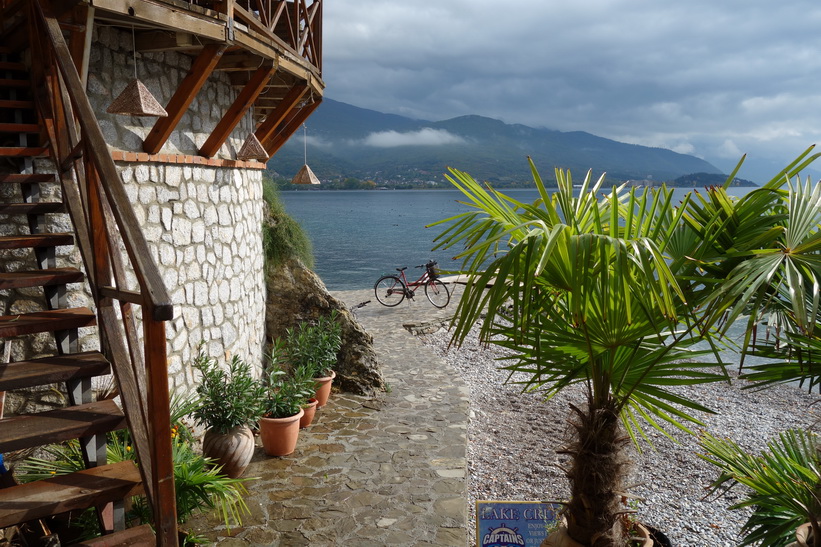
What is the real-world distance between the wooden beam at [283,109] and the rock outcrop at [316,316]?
78.1 inches

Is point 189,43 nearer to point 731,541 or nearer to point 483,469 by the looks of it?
point 483,469

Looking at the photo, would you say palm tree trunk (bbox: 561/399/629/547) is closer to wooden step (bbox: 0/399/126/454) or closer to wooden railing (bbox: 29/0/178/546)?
wooden railing (bbox: 29/0/178/546)

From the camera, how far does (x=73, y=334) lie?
139 inches

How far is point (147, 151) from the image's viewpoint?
558 cm

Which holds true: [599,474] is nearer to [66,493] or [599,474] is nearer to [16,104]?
[66,493]

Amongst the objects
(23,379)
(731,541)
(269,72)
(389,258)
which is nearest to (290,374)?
(269,72)

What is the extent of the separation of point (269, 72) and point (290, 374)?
386cm

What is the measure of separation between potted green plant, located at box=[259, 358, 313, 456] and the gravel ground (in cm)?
208

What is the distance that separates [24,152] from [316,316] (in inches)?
189

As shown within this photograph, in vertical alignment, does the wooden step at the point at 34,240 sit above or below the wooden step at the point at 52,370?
above

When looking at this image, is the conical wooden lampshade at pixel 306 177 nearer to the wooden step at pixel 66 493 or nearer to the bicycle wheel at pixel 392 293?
the bicycle wheel at pixel 392 293

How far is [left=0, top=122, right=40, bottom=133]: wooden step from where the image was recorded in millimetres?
4258

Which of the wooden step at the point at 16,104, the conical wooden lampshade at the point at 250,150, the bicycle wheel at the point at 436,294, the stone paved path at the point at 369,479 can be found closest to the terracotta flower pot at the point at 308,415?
the stone paved path at the point at 369,479

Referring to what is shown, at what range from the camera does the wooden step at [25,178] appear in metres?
4.25
